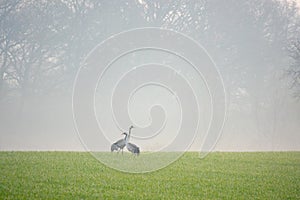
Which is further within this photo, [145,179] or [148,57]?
[148,57]

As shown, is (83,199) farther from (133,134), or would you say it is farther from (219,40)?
(219,40)

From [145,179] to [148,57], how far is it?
1253 inches

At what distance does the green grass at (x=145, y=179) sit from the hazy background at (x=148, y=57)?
20989 millimetres

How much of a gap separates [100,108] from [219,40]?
14.9 m

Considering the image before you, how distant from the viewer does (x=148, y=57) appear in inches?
1987

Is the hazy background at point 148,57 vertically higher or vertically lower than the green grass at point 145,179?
higher

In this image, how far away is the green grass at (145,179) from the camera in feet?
54.4

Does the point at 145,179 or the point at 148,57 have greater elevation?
the point at 148,57

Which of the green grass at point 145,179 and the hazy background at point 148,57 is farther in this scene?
the hazy background at point 148,57

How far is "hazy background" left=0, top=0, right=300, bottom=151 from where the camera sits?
48.5m

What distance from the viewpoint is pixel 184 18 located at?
170ft

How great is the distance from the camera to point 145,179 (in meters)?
19.4

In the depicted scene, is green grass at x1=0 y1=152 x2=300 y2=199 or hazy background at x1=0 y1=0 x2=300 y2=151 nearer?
green grass at x1=0 y1=152 x2=300 y2=199

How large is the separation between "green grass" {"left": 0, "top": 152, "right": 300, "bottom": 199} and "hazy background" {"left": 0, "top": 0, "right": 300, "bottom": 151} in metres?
21.0
